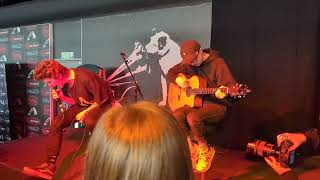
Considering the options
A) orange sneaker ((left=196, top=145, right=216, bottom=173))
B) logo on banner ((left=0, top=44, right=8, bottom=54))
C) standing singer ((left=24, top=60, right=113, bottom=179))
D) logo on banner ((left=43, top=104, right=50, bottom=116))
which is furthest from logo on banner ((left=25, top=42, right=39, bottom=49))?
orange sneaker ((left=196, top=145, right=216, bottom=173))

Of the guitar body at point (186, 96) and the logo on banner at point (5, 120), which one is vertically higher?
the guitar body at point (186, 96)

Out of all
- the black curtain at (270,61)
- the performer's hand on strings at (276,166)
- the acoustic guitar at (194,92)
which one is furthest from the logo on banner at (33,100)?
the performer's hand on strings at (276,166)

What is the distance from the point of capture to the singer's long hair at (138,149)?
0.81 m

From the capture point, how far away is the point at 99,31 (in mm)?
6121

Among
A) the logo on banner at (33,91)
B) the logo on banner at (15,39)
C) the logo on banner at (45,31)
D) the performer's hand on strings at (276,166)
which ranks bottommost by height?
the logo on banner at (33,91)

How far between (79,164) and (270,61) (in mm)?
2332

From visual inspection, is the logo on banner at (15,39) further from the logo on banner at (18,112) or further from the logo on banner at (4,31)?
the logo on banner at (18,112)

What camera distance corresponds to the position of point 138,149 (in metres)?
0.81

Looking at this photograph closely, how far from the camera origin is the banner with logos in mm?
7031

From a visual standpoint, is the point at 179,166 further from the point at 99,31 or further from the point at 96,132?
the point at 99,31

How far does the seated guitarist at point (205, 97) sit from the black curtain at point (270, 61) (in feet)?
3.54

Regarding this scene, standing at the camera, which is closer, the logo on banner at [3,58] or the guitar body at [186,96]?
the guitar body at [186,96]

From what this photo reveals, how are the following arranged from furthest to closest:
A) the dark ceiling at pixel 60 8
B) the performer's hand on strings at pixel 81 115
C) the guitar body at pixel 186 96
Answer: the dark ceiling at pixel 60 8
the performer's hand on strings at pixel 81 115
the guitar body at pixel 186 96

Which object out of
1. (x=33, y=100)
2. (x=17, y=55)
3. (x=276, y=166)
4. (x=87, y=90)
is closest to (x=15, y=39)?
(x=17, y=55)
